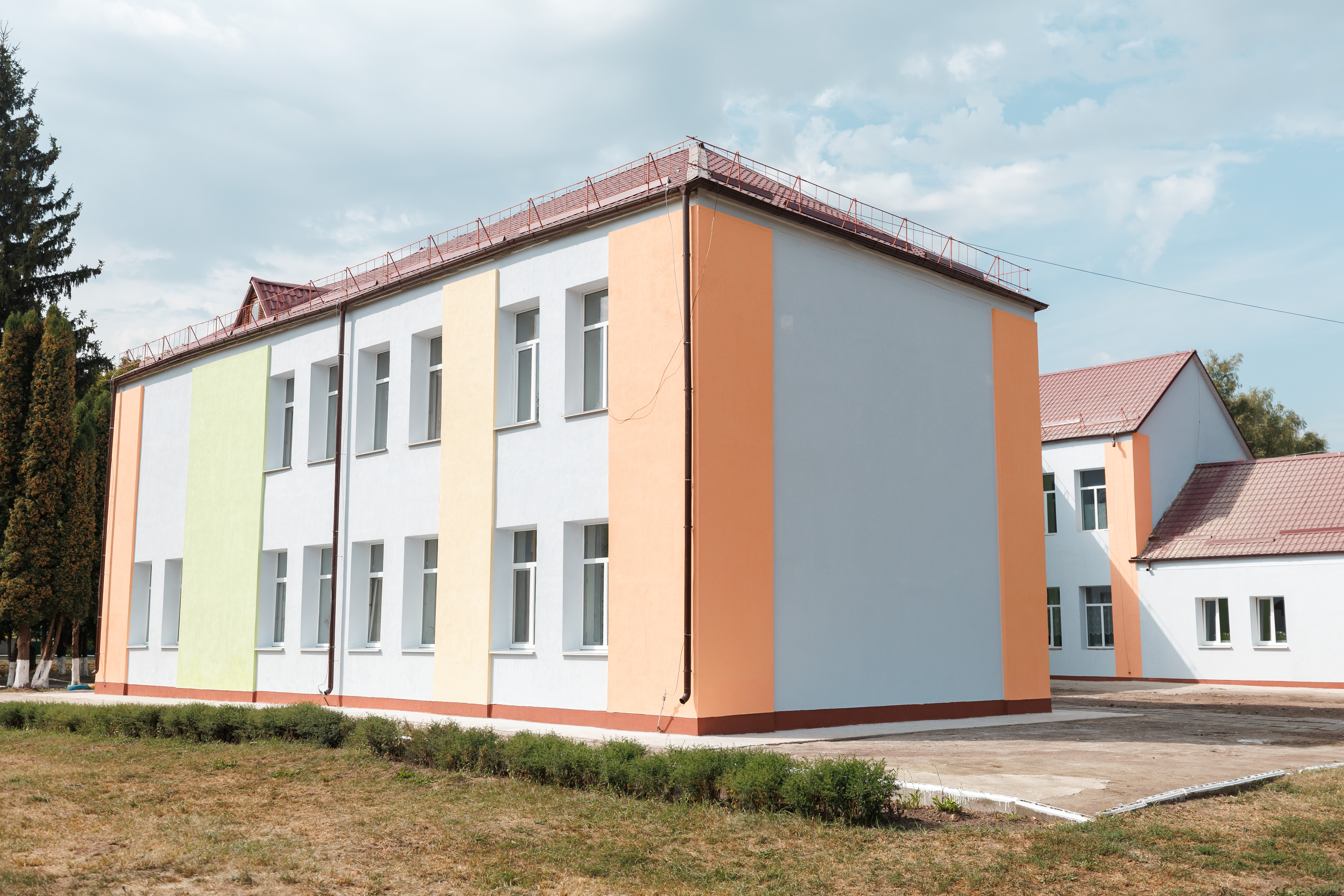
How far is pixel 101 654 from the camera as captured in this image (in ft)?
89.0

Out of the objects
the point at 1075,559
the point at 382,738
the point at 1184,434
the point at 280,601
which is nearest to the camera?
the point at 382,738

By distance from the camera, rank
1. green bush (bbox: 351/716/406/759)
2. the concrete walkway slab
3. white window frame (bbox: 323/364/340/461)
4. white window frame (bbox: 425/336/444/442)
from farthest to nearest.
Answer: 1. white window frame (bbox: 323/364/340/461)
2. white window frame (bbox: 425/336/444/442)
3. the concrete walkway slab
4. green bush (bbox: 351/716/406/759)

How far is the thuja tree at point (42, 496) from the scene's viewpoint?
27.6 m

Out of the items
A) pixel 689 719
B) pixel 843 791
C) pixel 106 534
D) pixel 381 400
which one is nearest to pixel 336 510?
pixel 381 400

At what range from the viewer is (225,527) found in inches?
937

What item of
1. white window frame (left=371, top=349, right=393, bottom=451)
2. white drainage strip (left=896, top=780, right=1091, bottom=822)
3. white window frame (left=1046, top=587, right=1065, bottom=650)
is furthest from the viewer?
white window frame (left=1046, top=587, right=1065, bottom=650)

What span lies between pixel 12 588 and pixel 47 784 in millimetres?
18973

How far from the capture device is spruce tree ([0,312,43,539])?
28281mm

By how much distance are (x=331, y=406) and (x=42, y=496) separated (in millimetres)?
11060

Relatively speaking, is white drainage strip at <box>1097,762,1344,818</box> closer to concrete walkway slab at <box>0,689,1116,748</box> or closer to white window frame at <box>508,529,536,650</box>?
concrete walkway slab at <box>0,689,1116,748</box>

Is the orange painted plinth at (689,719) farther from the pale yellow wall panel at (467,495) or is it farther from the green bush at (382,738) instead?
the green bush at (382,738)

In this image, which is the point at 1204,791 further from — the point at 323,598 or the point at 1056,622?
the point at 1056,622

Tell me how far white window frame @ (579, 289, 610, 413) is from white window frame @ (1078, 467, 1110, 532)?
21.9 m

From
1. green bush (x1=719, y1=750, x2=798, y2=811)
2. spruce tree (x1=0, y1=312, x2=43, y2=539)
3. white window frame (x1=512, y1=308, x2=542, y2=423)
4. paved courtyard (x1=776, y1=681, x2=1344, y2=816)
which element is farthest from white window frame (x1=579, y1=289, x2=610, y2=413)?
spruce tree (x1=0, y1=312, x2=43, y2=539)
